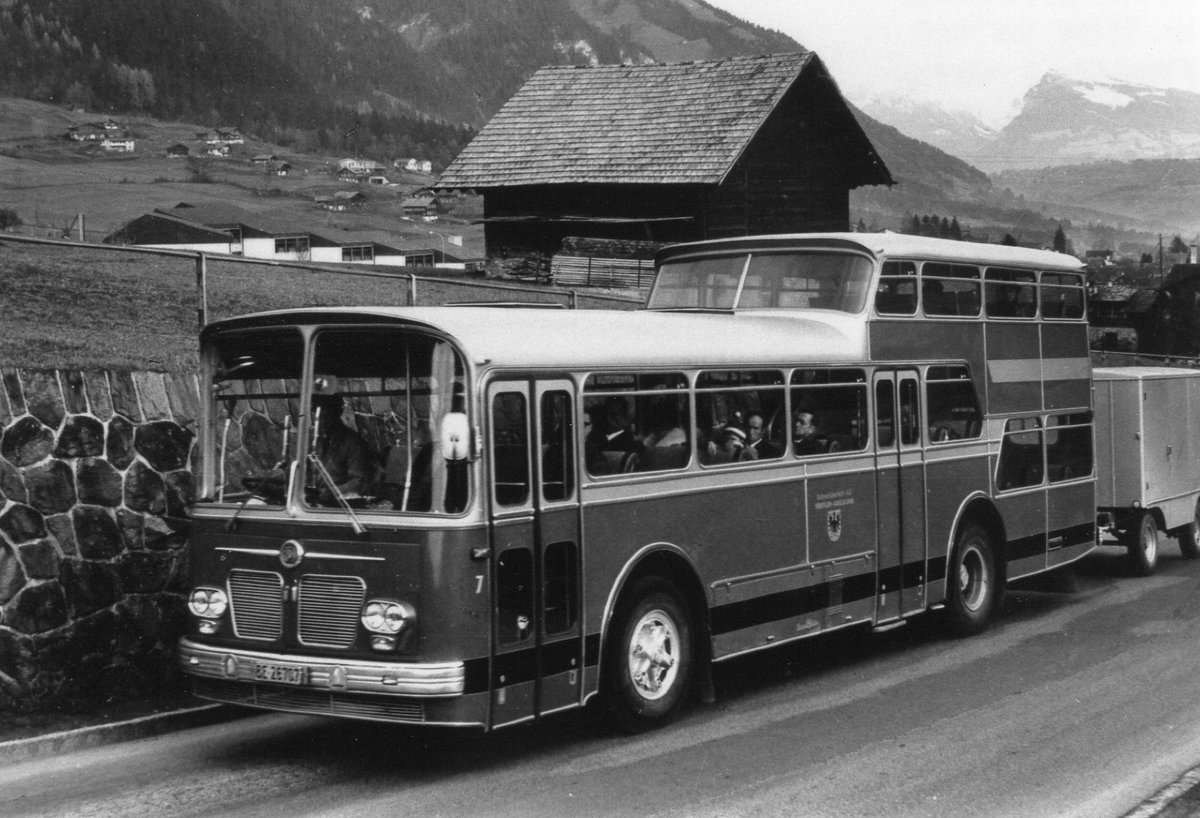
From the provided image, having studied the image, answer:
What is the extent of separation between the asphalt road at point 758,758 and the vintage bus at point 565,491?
17.9 inches

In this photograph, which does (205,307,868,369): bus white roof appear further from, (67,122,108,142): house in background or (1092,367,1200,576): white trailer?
(67,122,108,142): house in background

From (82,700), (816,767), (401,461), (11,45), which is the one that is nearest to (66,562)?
(82,700)

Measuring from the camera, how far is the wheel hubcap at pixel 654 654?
9625 millimetres

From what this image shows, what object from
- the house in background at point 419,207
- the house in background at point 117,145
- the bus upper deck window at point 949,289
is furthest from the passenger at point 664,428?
the house in background at point 117,145

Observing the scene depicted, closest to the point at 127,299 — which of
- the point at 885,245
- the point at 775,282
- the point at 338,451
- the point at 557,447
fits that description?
the point at 775,282

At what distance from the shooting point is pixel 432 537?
27.1 feet

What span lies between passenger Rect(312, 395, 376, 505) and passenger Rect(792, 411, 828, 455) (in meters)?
3.77

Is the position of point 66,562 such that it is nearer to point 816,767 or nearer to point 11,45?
point 816,767

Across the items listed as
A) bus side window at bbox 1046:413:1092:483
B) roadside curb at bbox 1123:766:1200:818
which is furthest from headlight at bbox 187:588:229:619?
bus side window at bbox 1046:413:1092:483

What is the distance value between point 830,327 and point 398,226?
1699 inches

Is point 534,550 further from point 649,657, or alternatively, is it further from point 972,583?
point 972,583

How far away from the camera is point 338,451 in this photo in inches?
344

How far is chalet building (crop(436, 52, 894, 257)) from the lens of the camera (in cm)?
3819

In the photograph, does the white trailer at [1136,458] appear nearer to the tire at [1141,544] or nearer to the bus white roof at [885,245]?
the tire at [1141,544]
